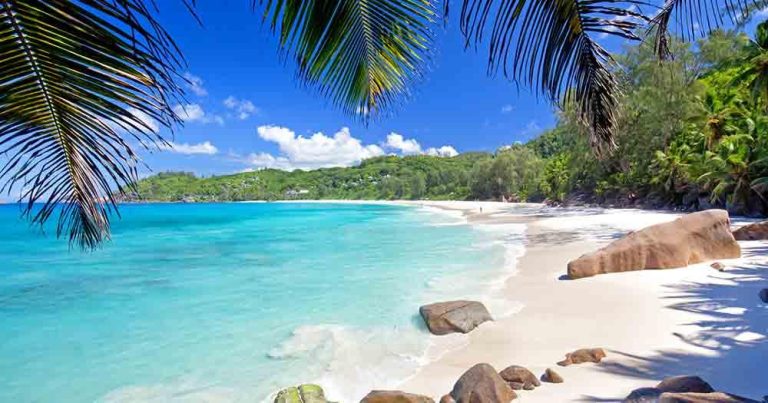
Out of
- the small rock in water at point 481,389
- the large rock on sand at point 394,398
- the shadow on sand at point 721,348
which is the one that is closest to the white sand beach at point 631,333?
the shadow on sand at point 721,348

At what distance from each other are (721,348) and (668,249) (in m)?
4.65

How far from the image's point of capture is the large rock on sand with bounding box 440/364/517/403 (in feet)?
12.5

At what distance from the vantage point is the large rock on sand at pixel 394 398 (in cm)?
407

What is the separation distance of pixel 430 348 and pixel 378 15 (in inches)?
194

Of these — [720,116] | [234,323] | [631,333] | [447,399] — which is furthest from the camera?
[720,116]

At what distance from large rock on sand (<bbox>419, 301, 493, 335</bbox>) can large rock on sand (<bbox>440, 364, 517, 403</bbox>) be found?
2313 millimetres

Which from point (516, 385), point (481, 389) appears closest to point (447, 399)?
point (481, 389)

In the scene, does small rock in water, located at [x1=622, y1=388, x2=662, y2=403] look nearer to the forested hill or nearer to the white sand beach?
the white sand beach

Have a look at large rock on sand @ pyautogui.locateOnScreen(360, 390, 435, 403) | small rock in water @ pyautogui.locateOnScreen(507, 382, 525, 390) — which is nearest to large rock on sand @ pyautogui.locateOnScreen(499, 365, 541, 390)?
small rock in water @ pyautogui.locateOnScreen(507, 382, 525, 390)

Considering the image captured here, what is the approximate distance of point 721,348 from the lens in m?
4.64

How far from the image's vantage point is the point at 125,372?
6.38 m

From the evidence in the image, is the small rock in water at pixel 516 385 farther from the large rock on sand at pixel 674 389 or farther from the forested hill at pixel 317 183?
the forested hill at pixel 317 183

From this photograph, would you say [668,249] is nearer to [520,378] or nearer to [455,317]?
[455,317]

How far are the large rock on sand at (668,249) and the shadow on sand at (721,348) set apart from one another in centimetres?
167
